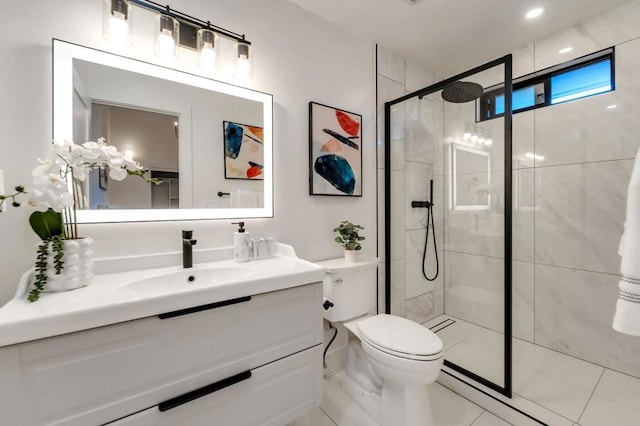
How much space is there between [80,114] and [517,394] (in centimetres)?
271

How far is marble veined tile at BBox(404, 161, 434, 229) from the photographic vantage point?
2.26 meters

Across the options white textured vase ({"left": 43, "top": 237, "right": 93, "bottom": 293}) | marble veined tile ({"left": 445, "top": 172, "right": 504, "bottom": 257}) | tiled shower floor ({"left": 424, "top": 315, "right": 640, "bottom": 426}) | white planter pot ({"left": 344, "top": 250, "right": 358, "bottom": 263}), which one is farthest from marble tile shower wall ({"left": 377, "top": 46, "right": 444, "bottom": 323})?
white textured vase ({"left": 43, "top": 237, "right": 93, "bottom": 293})

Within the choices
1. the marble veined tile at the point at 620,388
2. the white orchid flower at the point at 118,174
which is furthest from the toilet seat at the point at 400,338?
the white orchid flower at the point at 118,174

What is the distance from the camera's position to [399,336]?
56.2 inches

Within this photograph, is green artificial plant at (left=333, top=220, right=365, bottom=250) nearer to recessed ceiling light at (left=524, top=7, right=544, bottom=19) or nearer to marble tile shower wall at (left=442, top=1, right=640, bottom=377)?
marble tile shower wall at (left=442, top=1, right=640, bottom=377)

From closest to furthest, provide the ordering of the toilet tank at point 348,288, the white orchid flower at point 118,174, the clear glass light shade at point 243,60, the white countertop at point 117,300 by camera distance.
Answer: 1. the white countertop at point 117,300
2. the white orchid flower at point 118,174
3. the clear glass light shade at point 243,60
4. the toilet tank at point 348,288

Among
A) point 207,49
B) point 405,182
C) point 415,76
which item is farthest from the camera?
point 415,76

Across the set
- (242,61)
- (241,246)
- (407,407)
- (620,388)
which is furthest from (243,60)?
(620,388)

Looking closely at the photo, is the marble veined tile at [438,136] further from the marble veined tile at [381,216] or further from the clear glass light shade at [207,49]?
the clear glass light shade at [207,49]

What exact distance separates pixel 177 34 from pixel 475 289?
2.60m

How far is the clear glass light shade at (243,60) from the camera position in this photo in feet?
4.75

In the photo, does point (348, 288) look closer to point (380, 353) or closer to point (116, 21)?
point (380, 353)

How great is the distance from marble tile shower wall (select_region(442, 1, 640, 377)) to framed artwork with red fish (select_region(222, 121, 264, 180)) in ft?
4.87

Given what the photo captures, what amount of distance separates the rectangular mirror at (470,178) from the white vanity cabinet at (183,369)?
5.01 ft
